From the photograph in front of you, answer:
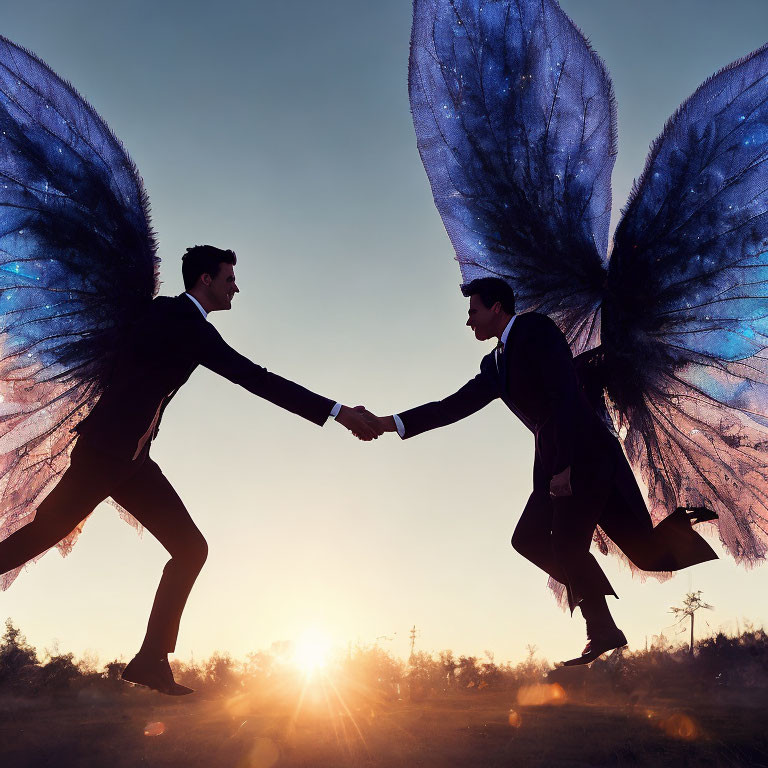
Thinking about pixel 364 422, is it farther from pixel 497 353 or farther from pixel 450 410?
pixel 497 353

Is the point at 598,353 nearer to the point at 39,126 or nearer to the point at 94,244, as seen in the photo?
the point at 94,244

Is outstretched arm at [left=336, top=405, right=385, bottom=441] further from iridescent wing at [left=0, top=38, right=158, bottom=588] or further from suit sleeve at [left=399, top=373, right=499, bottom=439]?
iridescent wing at [left=0, top=38, right=158, bottom=588]

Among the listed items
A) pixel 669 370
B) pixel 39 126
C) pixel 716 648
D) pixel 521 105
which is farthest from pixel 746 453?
pixel 716 648

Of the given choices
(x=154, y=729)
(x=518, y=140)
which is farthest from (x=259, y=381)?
(x=154, y=729)

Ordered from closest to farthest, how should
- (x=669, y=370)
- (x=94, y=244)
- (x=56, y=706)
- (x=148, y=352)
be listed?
(x=148, y=352), (x=94, y=244), (x=669, y=370), (x=56, y=706)

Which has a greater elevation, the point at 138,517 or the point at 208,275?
the point at 208,275

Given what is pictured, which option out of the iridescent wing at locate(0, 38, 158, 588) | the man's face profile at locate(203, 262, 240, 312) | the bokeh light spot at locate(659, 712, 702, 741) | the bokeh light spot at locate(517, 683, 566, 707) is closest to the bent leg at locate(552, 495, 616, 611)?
the man's face profile at locate(203, 262, 240, 312)

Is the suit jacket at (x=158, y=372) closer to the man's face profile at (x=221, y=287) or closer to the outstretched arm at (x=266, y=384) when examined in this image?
the outstretched arm at (x=266, y=384)
